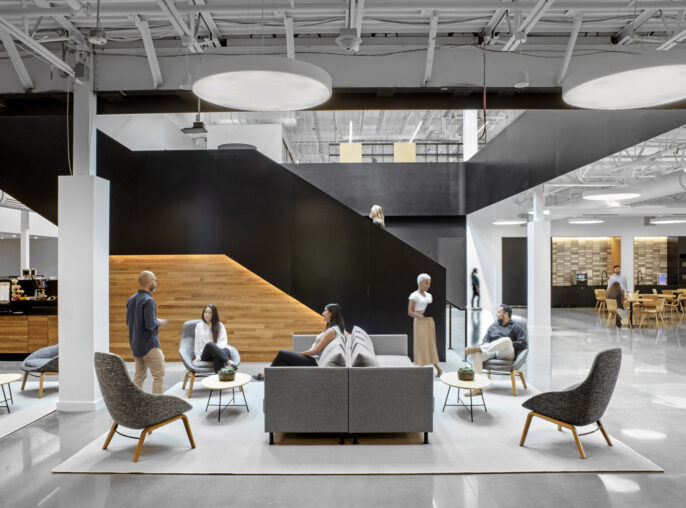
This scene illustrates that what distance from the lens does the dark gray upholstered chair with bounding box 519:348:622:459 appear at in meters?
4.52

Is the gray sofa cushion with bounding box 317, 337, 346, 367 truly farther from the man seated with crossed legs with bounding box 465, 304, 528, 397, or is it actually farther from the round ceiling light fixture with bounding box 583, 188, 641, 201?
the round ceiling light fixture with bounding box 583, 188, 641, 201

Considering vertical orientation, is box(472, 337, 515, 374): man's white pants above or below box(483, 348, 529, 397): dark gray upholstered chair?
above

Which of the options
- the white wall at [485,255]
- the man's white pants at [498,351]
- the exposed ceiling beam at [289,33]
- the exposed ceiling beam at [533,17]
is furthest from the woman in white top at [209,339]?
the white wall at [485,255]

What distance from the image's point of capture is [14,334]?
902 cm

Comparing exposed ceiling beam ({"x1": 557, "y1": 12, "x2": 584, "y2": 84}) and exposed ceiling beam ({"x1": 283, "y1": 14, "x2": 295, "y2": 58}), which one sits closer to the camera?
exposed ceiling beam ({"x1": 283, "y1": 14, "x2": 295, "y2": 58})

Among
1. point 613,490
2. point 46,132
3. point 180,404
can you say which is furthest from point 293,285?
point 613,490

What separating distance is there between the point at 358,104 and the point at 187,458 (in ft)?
16.0

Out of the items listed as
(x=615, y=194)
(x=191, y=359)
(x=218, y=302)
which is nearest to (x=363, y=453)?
(x=191, y=359)

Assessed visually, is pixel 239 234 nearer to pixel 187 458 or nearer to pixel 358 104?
pixel 358 104

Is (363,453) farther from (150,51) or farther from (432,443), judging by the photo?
(150,51)

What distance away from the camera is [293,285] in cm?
895

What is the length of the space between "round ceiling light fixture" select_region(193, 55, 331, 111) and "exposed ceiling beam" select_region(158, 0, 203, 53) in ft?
3.69

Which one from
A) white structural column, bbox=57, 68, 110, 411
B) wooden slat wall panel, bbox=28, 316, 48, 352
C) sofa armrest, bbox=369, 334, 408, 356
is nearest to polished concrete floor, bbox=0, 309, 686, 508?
white structural column, bbox=57, 68, 110, 411

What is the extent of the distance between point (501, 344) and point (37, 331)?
8470 millimetres
